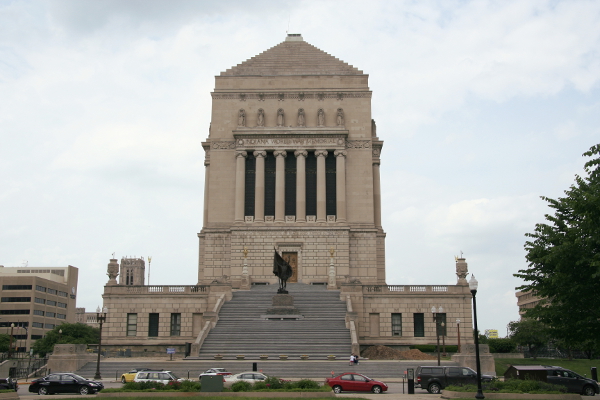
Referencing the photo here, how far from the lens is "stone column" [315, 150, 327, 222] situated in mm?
67125

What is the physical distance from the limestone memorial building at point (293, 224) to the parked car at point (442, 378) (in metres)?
16.9

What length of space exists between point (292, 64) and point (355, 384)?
154 ft

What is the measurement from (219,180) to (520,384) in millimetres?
44740

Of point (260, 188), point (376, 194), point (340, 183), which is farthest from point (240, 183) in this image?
point (376, 194)

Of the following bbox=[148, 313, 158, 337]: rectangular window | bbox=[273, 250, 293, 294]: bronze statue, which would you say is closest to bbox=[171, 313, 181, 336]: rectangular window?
bbox=[148, 313, 158, 337]: rectangular window

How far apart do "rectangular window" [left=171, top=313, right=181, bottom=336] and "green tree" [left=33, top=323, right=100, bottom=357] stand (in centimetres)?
5103

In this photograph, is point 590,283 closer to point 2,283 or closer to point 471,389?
point 471,389

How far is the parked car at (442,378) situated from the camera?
3475cm

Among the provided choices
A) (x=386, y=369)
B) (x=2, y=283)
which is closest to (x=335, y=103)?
(x=386, y=369)

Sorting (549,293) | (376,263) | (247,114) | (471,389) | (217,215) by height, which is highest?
(247,114)

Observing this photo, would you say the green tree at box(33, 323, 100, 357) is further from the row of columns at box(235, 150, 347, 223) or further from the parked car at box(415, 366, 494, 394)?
the parked car at box(415, 366, 494, 394)

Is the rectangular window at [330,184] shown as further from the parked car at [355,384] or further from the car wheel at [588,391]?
the car wheel at [588,391]

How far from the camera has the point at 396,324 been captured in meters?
57.4

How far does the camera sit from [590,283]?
30.2m
